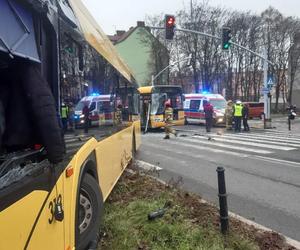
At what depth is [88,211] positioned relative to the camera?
5.36m

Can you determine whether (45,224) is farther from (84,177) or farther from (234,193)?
(234,193)

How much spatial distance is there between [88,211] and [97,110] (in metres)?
1.37

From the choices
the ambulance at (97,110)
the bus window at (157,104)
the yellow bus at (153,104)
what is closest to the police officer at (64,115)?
the ambulance at (97,110)

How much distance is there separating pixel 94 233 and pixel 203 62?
205 ft

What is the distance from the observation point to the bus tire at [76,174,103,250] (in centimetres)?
514

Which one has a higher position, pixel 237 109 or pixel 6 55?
pixel 6 55

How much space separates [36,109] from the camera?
10.9ft

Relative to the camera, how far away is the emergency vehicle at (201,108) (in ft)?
126

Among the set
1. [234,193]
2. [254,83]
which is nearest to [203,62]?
[254,83]

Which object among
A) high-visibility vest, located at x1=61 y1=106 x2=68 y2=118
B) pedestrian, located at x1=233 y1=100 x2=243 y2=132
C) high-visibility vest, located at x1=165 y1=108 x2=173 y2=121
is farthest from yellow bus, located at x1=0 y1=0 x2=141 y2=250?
pedestrian, located at x1=233 y1=100 x2=243 y2=132

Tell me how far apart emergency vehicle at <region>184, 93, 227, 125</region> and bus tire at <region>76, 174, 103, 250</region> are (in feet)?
109

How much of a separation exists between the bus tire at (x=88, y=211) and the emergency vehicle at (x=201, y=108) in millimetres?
33167

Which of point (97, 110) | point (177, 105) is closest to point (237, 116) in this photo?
point (177, 105)

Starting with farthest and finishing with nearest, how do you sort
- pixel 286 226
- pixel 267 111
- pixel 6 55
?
pixel 267 111 → pixel 286 226 → pixel 6 55
